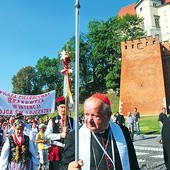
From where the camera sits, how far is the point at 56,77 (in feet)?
234

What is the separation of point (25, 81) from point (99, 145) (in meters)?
74.0

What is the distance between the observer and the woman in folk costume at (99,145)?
352 cm

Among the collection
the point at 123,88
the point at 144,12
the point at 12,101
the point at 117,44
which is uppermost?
the point at 144,12

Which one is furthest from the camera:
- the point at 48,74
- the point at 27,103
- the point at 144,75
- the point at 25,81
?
the point at 25,81

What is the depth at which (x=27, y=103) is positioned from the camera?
1375cm

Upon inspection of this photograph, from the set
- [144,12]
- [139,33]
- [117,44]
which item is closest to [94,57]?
[117,44]

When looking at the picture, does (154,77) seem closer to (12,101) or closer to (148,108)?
(148,108)

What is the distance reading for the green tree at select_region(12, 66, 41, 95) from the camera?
251 feet

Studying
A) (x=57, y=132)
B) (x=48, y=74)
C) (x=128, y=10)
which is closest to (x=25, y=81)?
(x=48, y=74)

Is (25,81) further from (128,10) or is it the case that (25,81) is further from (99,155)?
(99,155)

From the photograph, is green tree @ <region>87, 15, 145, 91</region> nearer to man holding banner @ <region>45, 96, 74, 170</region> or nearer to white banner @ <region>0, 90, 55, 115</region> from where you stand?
white banner @ <region>0, 90, 55, 115</region>

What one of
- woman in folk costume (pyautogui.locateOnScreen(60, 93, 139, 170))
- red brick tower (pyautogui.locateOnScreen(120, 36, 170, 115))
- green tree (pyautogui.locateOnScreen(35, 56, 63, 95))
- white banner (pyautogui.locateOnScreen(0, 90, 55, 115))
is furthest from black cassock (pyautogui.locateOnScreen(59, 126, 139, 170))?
green tree (pyautogui.locateOnScreen(35, 56, 63, 95))

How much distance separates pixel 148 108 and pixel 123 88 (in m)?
5.00

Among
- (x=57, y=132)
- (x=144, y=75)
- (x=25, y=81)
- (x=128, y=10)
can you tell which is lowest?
(x=57, y=132)
